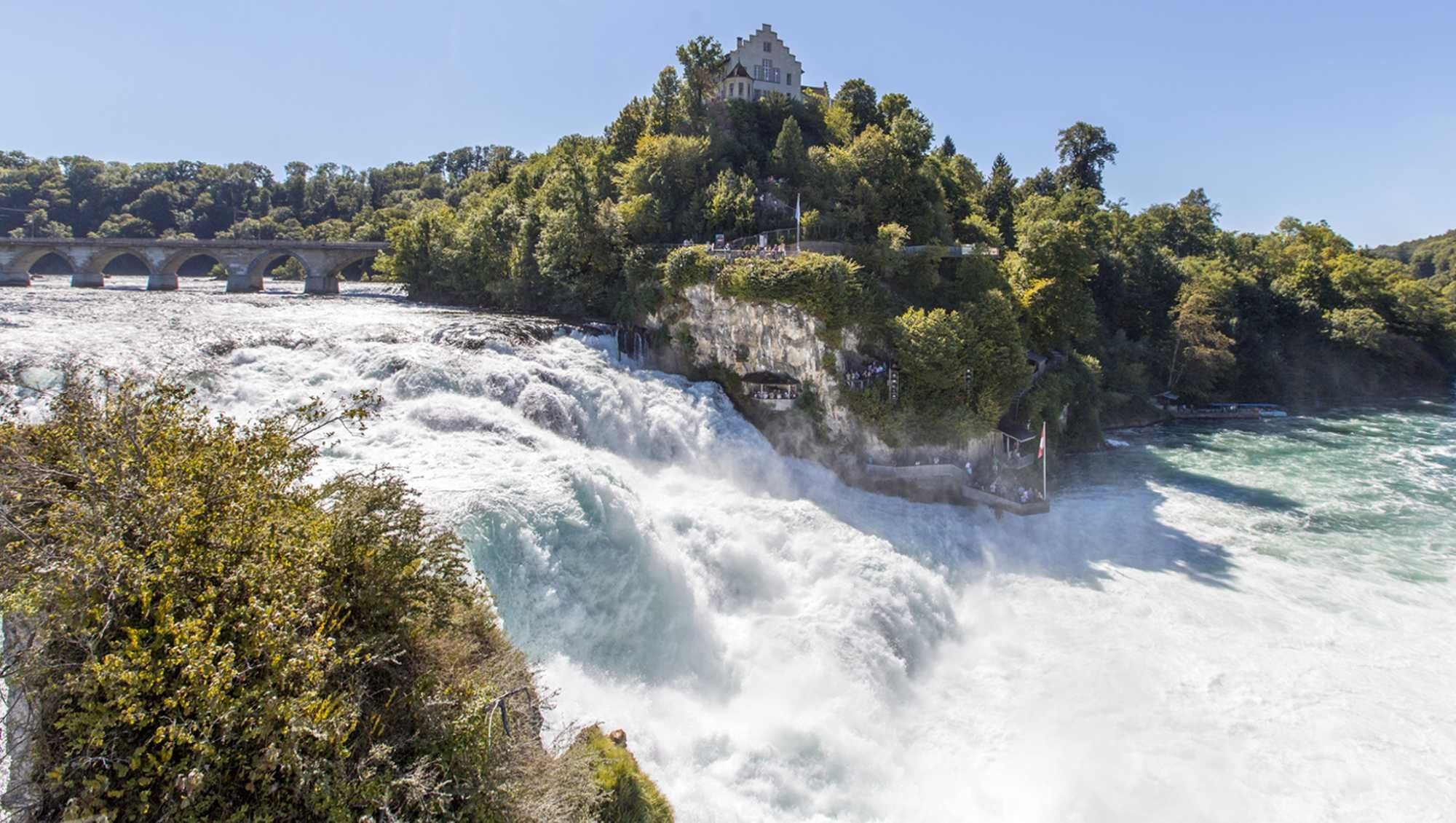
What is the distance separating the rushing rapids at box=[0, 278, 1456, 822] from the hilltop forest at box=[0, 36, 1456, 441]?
653cm

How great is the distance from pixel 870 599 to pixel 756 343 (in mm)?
13853

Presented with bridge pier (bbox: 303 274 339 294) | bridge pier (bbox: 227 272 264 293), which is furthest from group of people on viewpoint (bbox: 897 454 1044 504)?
bridge pier (bbox: 227 272 264 293)

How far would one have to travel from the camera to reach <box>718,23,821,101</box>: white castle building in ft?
164

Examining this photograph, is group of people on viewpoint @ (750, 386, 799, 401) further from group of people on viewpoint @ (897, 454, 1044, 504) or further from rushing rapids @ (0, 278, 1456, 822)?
group of people on viewpoint @ (897, 454, 1044, 504)

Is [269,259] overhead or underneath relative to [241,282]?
overhead

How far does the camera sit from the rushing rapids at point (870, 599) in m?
14.2

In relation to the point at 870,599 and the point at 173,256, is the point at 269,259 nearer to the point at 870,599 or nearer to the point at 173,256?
the point at 173,256

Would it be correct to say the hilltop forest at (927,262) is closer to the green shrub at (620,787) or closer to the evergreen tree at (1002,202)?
the evergreen tree at (1002,202)

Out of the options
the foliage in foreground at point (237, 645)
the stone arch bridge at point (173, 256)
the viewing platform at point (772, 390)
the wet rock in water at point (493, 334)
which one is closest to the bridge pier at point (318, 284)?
the stone arch bridge at point (173, 256)

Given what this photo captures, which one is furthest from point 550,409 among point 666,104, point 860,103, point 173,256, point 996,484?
point 173,256

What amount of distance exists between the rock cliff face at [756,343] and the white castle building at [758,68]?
24.5 meters

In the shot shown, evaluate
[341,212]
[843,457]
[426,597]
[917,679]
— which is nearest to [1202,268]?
[843,457]

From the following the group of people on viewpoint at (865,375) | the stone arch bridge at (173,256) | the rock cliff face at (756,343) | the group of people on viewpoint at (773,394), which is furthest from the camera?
the stone arch bridge at (173,256)

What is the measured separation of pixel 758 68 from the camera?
50.3 meters
